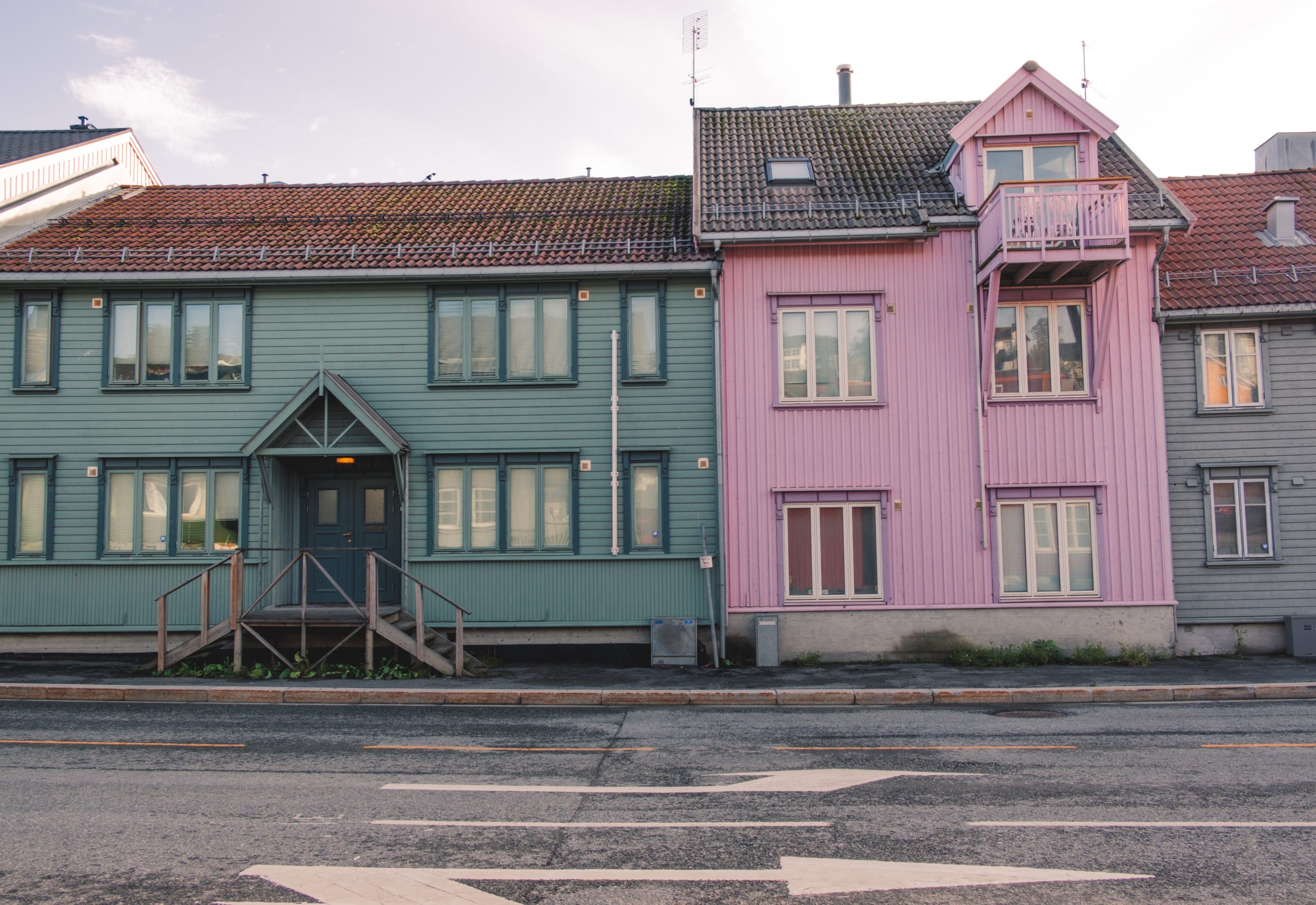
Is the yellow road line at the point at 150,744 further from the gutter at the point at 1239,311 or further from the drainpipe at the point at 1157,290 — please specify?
the gutter at the point at 1239,311

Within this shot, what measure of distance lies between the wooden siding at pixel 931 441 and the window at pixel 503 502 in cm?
277

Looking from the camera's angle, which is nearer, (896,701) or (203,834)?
(203,834)

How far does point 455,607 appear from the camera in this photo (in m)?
13.3

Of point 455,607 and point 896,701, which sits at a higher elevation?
point 455,607

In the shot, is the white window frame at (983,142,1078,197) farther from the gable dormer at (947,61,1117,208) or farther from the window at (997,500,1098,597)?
the window at (997,500,1098,597)

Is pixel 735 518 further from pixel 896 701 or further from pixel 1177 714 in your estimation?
pixel 1177 714

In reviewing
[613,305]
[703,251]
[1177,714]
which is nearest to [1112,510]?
[1177,714]

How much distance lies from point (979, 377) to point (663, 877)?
36.7 feet

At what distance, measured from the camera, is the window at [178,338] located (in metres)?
14.9

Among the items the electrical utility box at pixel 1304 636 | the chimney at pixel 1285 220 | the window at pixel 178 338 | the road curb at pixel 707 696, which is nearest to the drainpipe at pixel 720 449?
the road curb at pixel 707 696

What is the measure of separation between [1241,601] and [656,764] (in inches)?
456

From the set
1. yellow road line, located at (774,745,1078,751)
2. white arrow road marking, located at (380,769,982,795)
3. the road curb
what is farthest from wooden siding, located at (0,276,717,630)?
white arrow road marking, located at (380,769,982,795)

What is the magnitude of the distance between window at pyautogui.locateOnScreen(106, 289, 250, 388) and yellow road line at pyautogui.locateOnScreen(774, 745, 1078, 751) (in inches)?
431

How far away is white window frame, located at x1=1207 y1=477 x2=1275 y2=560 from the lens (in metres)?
15.0
